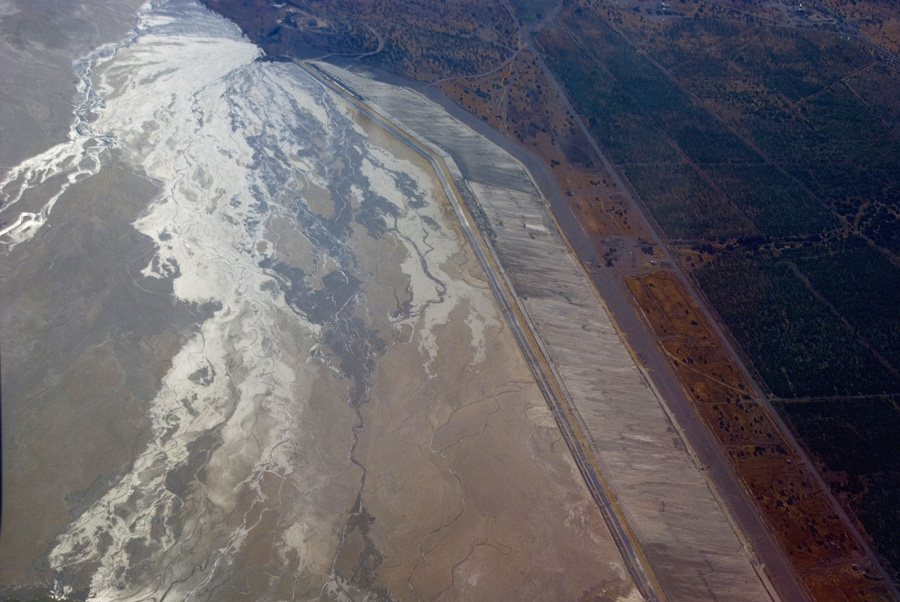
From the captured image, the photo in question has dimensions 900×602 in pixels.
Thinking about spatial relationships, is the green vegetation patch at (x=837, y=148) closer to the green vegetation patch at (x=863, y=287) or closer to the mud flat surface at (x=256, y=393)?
the green vegetation patch at (x=863, y=287)

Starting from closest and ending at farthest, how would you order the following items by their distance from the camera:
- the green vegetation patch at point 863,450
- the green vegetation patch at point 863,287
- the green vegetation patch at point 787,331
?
the green vegetation patch at point 863,450, the green vegetation patch at point 787,331, the green vegetation patch at point 863,287

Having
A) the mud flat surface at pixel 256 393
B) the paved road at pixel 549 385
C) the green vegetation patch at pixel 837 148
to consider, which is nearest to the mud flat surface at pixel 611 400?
the paved road at pixel 549 385

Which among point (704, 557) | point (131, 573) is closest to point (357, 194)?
point (131, 573)

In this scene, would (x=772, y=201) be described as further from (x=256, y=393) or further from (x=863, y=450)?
(x=256, y=393)

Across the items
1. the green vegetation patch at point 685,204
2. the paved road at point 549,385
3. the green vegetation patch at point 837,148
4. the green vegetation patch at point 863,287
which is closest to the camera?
the paved road at point 549,385

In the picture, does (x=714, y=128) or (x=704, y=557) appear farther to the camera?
(x=714, y=128)

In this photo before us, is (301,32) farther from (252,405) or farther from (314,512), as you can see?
(314,512)
